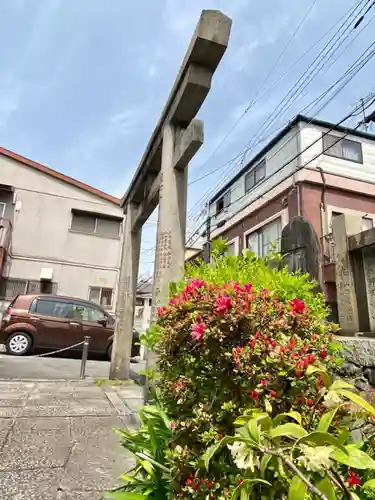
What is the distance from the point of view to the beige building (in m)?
13.6

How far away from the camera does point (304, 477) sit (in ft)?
3.12

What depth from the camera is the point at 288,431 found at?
3.56 feet

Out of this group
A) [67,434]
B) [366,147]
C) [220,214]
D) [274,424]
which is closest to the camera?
[274,424]

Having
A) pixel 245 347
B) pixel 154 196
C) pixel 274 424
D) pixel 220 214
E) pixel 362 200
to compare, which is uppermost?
pixel 220 214

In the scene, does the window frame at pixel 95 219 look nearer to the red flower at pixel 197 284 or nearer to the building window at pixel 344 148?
the building window at pixel 344 148

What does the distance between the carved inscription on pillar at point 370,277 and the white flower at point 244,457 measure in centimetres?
322

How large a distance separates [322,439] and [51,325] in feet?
29.7

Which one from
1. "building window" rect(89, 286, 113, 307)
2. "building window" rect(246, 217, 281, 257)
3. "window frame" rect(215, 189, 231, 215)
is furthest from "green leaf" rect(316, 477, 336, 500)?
"window frame" rect(215, 189, 231, 215)

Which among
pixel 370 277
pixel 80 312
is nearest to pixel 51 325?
pixel 80 312

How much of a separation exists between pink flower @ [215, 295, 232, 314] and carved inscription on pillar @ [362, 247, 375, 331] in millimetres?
2998

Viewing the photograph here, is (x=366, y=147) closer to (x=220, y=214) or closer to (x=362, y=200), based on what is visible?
(x=362, y=200)

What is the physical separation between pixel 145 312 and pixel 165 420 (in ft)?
67.5

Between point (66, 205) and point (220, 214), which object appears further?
point (220, 214)

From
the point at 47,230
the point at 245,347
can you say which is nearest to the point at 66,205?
the point at 47,230
